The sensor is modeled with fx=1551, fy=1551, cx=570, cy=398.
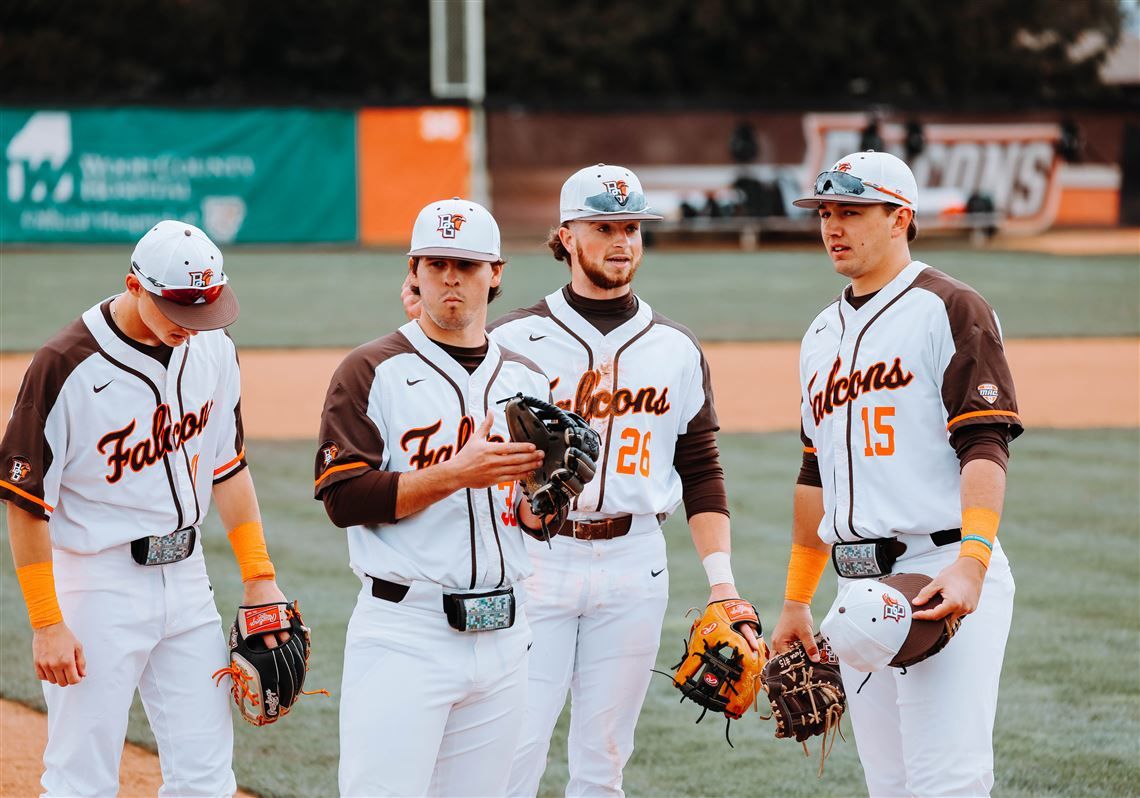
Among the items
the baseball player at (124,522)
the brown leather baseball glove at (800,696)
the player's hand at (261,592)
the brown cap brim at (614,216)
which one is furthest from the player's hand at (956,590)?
the baseball player at (124,522)

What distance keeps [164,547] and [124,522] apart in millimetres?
130

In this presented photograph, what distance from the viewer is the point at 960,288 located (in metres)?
4.14

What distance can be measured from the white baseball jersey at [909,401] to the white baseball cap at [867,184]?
22cm

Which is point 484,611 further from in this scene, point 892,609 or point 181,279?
point 181,279

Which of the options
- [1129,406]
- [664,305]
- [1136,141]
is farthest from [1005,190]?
[1129,406]

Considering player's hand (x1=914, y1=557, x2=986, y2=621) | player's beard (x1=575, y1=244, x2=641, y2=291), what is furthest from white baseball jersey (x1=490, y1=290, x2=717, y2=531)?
player's hand (x1=914, y1=557, x2=986, y2=621)

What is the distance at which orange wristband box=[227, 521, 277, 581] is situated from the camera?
455cm

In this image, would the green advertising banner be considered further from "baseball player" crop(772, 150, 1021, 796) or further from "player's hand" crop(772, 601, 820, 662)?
"baseball player" crop(772, 150, 1021, 796)

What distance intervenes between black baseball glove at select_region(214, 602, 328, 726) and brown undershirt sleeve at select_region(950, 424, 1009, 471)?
1908 mm

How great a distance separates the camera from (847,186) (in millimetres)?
4195

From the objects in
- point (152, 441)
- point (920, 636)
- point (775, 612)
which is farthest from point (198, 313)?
point (775, 612)

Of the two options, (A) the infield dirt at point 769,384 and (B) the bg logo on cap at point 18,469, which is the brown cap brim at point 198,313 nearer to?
(B) the bg logo on cap at point 18,469

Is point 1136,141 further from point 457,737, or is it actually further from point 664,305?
point 457,737

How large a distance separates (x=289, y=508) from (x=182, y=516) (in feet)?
18.2
